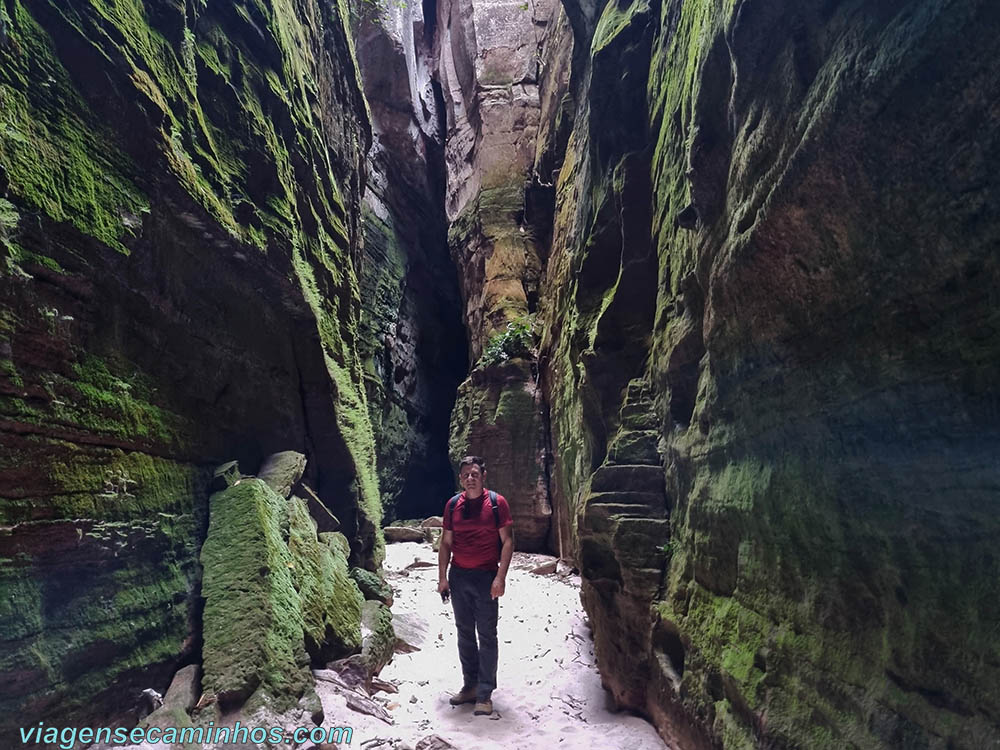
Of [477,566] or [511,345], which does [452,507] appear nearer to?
[477,566]

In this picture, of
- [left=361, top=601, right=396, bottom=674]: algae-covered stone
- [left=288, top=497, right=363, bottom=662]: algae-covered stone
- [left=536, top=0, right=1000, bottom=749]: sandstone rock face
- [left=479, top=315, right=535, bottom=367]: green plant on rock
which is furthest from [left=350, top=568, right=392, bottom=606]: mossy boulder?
[left=479, top=315, right=535, bottom=367]: green plant on rock

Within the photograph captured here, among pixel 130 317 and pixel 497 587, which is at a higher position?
pixel 130 317

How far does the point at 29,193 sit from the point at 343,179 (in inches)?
267

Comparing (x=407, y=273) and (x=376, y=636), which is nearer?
(x=376, y=636)

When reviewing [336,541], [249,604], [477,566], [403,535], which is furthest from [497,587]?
[403,535]

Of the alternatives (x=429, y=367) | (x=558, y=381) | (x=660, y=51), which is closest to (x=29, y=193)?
(x=660, y=51)

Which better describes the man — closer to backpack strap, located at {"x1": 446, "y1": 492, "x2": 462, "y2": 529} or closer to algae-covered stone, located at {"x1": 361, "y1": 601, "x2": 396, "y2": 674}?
backpack strap, located at {"x1": 446, "y1": 492, "x2": 462, "y2": 529}

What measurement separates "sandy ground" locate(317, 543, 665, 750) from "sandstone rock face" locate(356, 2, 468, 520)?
9.31m

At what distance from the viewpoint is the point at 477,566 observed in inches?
177

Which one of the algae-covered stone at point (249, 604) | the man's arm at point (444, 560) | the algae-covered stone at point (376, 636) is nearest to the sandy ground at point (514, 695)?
the algae-covered stone at point (376, 636)

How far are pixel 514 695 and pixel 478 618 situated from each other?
3.41ft

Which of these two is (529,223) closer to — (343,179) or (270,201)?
(343,179)

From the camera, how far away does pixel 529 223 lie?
57.4 ft

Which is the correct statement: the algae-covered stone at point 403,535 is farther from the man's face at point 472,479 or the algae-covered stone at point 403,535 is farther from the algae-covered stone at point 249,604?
the man's face at point 472,479
